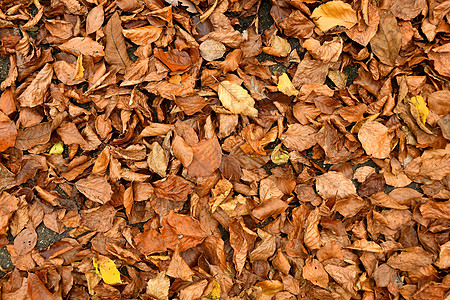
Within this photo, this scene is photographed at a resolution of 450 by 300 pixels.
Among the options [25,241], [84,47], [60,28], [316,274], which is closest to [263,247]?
[316,274]

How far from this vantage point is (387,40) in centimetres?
134

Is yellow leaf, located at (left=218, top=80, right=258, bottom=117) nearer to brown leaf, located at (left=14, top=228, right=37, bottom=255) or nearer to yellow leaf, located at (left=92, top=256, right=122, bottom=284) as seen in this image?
yellow leaf, located at (left=92, top=256, right=122, bottom=284)

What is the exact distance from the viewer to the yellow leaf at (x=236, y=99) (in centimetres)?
131

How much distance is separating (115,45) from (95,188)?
21.6 inches

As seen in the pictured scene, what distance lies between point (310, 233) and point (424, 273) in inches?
18.8

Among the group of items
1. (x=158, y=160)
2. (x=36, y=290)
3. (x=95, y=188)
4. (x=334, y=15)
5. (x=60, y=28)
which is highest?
(x=334, y=15)

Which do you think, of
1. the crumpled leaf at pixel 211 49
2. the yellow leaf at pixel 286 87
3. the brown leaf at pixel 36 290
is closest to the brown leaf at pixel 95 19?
the crumpled leaf at pixel 211 49

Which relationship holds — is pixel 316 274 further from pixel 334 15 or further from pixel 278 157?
pixel 334 15

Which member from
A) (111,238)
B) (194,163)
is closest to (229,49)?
(194,163)

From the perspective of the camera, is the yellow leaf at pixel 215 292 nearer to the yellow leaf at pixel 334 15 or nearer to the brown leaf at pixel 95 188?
the brown leaf at pixel 95 188

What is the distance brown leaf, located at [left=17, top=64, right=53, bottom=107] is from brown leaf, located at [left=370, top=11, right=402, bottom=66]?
4.10ft

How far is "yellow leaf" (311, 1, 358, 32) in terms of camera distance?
1319mm

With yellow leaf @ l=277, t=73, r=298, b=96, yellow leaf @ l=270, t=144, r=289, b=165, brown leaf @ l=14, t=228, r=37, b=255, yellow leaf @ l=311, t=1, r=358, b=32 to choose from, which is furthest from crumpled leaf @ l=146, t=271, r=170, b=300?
yellow leaf @ l=311, t=1, r=358, b=32

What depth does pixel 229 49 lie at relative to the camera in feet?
4.51
